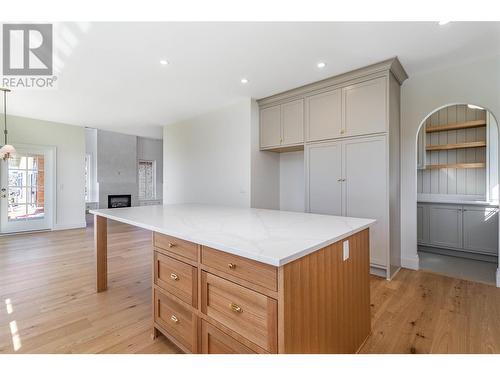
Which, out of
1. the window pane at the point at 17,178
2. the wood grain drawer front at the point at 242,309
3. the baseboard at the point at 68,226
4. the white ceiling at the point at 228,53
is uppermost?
the white ceiling at the point at 228,53

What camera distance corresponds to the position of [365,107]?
2.91m

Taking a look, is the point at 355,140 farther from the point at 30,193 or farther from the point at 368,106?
the point at 30,193

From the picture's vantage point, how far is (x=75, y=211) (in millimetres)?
5891

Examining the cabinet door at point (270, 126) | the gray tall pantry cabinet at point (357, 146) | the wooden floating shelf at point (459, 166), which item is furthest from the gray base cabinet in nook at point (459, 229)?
the cabinet door at point (270, 126)

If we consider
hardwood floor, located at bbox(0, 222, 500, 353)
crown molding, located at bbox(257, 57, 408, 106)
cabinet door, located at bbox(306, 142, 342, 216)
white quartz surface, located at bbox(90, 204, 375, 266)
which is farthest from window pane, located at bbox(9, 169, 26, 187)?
cabinet door, located at bbox(306, 142, 342, 216)

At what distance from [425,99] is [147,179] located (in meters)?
8.81

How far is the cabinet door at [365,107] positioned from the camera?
279cm

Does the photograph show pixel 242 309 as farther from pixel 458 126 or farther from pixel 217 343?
pixel 458 126

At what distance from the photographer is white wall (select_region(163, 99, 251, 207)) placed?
4.11 meters

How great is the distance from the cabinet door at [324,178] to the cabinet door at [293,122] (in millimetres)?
273

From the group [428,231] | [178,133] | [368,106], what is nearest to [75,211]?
[178,133]

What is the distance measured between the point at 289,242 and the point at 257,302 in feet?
0.97

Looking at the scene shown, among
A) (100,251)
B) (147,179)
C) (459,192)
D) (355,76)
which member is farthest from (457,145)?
(147,179)

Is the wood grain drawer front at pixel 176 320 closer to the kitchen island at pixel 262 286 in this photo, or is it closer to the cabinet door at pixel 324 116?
the kitchen island at pixel 262 286
